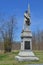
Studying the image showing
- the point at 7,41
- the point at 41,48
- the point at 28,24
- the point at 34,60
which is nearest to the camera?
the point at 34,60

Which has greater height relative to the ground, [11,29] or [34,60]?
[11,29]

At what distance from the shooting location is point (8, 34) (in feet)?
194

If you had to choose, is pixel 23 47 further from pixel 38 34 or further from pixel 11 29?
pixel 38 34

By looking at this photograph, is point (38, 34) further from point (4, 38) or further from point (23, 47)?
point (23, 47)

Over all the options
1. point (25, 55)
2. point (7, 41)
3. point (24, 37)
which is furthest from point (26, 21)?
point (7, 41)

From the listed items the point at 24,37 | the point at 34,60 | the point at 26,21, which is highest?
the point at 26,21

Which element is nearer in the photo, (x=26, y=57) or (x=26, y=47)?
(x=26, y=57)

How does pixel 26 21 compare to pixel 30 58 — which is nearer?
pixel 30 58

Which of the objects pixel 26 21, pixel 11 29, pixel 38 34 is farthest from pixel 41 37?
pixel 26 21

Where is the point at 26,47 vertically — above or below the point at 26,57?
above

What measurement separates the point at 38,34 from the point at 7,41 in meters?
26.4

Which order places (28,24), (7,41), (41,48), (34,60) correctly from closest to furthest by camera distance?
(34,60)
(28,24)
(7,41)
(41,48)

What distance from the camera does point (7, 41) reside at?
5822cm

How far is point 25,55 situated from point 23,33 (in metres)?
2.58
